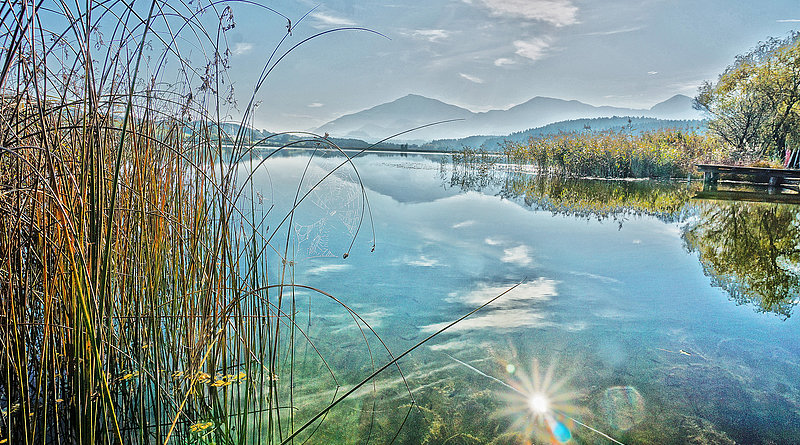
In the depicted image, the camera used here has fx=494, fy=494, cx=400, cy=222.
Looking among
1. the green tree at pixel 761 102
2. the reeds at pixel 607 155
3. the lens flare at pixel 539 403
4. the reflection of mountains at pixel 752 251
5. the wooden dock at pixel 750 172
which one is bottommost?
the lens flare at pixel 539 403

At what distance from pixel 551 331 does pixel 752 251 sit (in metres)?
2.77

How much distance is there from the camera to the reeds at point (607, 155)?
10.8 meters

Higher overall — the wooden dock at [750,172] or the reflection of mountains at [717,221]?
the wooden dock at [750,172]

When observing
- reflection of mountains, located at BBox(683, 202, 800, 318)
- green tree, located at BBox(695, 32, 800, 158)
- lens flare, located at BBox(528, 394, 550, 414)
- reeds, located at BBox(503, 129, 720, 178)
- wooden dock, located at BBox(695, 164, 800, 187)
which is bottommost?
lens flare, located at BBox(528, 394, 550, 414)

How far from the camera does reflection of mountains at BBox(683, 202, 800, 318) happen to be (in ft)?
9.84

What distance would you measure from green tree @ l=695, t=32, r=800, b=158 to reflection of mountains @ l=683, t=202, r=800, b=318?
10336mm

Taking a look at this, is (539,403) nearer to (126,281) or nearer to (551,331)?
(551,331)

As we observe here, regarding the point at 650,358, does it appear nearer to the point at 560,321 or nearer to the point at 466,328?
the point at 560,321

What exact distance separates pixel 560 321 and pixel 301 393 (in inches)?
53.6

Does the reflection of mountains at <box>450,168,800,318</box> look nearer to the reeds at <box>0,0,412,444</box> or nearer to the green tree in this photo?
the reeds at <box>0,0,412,444</box>

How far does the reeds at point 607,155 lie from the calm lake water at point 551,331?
586cm

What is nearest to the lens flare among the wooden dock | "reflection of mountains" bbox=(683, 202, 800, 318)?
"reflection of mountains" bbox=(683, 202, 800, 318)

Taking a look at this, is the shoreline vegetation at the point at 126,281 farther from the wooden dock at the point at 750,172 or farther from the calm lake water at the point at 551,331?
the wooden dock at the point at 750,172

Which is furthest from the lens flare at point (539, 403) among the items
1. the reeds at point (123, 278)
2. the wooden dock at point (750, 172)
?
the wooden dock at point (750, 172)
